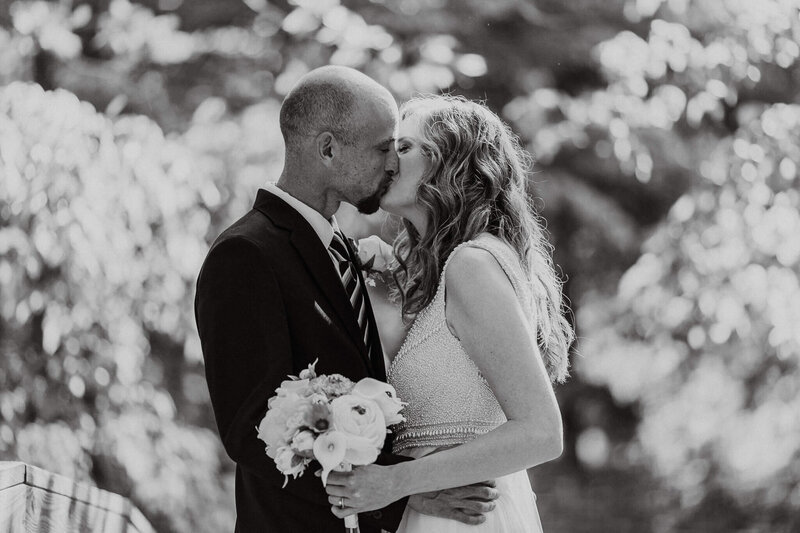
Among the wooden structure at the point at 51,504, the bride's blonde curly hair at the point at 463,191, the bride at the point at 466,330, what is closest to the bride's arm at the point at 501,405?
the bride at the point at 466,330

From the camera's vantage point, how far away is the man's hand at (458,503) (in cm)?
232

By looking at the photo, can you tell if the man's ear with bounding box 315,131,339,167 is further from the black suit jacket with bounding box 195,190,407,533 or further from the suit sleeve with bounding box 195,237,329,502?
the suit sleeve with bounding box 195,237,329,502

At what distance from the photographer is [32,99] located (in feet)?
15.4

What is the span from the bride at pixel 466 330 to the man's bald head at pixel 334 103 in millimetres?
177

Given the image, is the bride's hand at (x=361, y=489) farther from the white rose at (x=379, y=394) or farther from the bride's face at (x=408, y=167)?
the bride's face at (x=408, y=167)

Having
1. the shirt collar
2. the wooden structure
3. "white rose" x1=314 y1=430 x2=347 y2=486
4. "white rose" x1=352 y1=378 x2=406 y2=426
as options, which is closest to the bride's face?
the shirt collar

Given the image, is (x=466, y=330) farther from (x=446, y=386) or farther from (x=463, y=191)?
(x=463, y=191)

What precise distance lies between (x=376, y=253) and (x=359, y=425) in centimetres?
111

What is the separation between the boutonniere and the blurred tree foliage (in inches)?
52.3

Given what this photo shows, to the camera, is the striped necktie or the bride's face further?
the bride's face

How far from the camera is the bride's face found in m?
2.54

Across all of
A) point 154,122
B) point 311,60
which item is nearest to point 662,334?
point 311,60

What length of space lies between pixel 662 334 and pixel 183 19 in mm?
2751

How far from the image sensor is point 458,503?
2.32 meters
